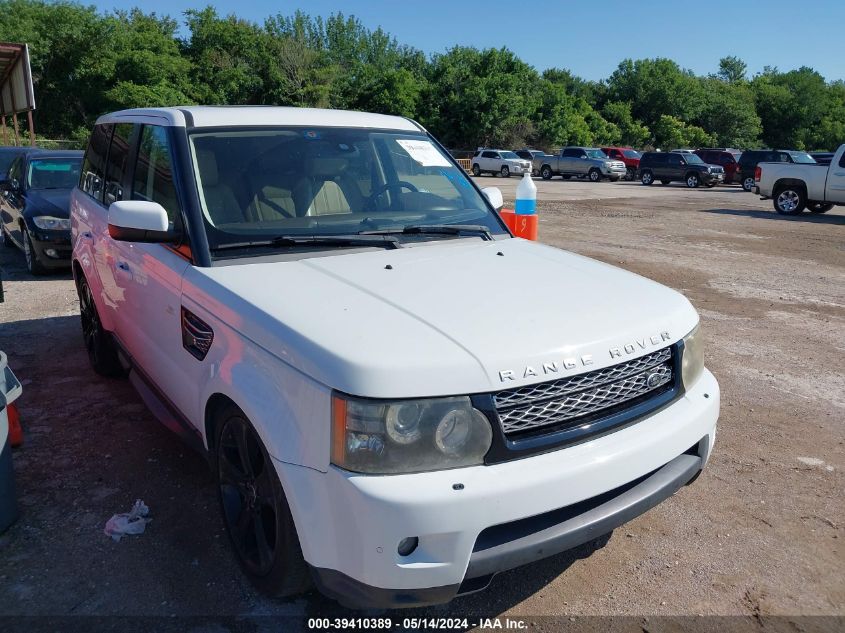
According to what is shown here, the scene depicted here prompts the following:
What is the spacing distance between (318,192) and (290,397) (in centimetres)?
156

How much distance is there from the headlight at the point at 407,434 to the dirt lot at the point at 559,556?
0.94m

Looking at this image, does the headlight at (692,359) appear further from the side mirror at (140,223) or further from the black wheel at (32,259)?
the black wheel at (32,259)

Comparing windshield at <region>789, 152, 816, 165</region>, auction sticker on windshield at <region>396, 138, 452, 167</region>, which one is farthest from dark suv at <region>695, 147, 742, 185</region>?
auction sticker on windshield at <region>396, 138, 452, 167</region>

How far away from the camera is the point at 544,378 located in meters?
2.26

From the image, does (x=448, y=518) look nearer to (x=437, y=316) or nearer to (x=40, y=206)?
(x=437, y=316)

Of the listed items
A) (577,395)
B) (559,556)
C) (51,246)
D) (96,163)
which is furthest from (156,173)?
(51,246)

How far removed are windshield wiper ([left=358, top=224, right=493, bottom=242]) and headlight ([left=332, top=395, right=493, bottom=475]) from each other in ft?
4.71

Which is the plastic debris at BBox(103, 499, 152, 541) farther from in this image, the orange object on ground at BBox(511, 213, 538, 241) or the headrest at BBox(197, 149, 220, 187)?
the orange object on ground at BBox(511, 213, 538, 241)

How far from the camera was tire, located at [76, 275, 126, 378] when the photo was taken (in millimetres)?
5012

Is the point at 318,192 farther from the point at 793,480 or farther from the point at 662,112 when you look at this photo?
the point at 662,112

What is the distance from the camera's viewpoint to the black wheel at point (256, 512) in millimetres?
2434

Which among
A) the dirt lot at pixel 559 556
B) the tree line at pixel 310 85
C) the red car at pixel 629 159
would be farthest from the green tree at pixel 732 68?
the dirt lot at pixel 559 556

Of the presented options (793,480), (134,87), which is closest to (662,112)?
(134,87)

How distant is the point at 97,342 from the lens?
511cm
